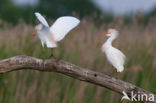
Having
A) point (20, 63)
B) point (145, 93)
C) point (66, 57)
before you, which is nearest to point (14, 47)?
point (66, 57)

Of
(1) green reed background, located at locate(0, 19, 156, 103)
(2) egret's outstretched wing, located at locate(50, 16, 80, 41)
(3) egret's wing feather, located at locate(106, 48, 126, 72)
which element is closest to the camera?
(2) egret's outstretched wing, located at locate(50, 16, 80, 41)

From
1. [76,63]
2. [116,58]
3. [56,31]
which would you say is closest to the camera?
[56,31]

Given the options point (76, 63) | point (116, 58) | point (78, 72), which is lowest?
point (78, 72)

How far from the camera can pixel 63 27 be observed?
3234mm

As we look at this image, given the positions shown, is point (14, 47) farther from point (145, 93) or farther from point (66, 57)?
point (145, 93)

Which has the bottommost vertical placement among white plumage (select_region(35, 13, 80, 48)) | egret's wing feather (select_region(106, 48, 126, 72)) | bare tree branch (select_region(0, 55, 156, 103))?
bare tree branch (select_region(0, 55, 156, 103))

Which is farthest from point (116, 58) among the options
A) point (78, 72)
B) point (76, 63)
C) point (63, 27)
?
point (76, 63)

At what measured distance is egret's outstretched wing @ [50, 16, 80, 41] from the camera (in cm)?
319

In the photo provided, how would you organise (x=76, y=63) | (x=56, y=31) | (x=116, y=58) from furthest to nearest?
(x=76, y=63) < (x=116, y=58) < (x=56, y=31)

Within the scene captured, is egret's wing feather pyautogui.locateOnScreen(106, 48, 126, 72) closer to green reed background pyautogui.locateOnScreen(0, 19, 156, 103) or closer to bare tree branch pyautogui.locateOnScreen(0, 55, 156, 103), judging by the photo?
bare tree branch pyautogui.locateOnScreen(0, 55, 156, 103)

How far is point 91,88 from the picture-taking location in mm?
4805

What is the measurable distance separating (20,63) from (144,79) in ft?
6.53

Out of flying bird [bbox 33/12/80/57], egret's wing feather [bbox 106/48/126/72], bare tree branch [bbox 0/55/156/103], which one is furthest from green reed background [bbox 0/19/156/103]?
flying bird [bbox 33/12/80/57]

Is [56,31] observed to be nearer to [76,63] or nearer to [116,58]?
[116,58]
